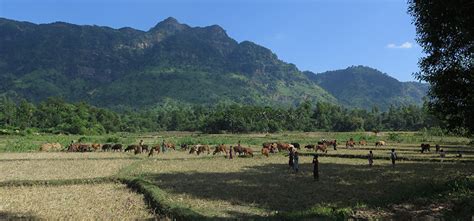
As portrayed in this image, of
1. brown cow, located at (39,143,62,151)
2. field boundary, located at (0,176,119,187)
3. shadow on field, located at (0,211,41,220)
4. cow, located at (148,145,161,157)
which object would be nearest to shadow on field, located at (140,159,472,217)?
field boundary, located at (0,176,119,187)

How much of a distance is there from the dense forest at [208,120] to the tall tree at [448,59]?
98.0 meters

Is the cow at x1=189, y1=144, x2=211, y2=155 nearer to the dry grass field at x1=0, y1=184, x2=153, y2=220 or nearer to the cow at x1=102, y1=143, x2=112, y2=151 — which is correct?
the cow at x1=102, y1=143, x2=112, y2=151

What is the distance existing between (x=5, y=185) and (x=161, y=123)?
154532 mm

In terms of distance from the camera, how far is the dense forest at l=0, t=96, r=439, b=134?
12794 cm

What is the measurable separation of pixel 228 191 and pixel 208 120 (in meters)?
121

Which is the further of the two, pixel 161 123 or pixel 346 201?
pixel 161 123

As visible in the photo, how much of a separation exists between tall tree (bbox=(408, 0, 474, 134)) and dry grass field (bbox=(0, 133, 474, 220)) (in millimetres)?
4342

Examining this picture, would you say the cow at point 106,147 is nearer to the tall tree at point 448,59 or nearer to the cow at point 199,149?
the cow at point 199,149

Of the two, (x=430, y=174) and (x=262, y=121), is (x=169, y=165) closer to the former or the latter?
(x=430, y=174)

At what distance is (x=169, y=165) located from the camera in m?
37.5

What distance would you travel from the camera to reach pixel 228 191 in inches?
907

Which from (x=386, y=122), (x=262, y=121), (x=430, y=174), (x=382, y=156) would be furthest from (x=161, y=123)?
(x=430, y=174)

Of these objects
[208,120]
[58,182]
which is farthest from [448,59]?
[208,120]

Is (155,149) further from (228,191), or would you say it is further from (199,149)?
(228,191)
